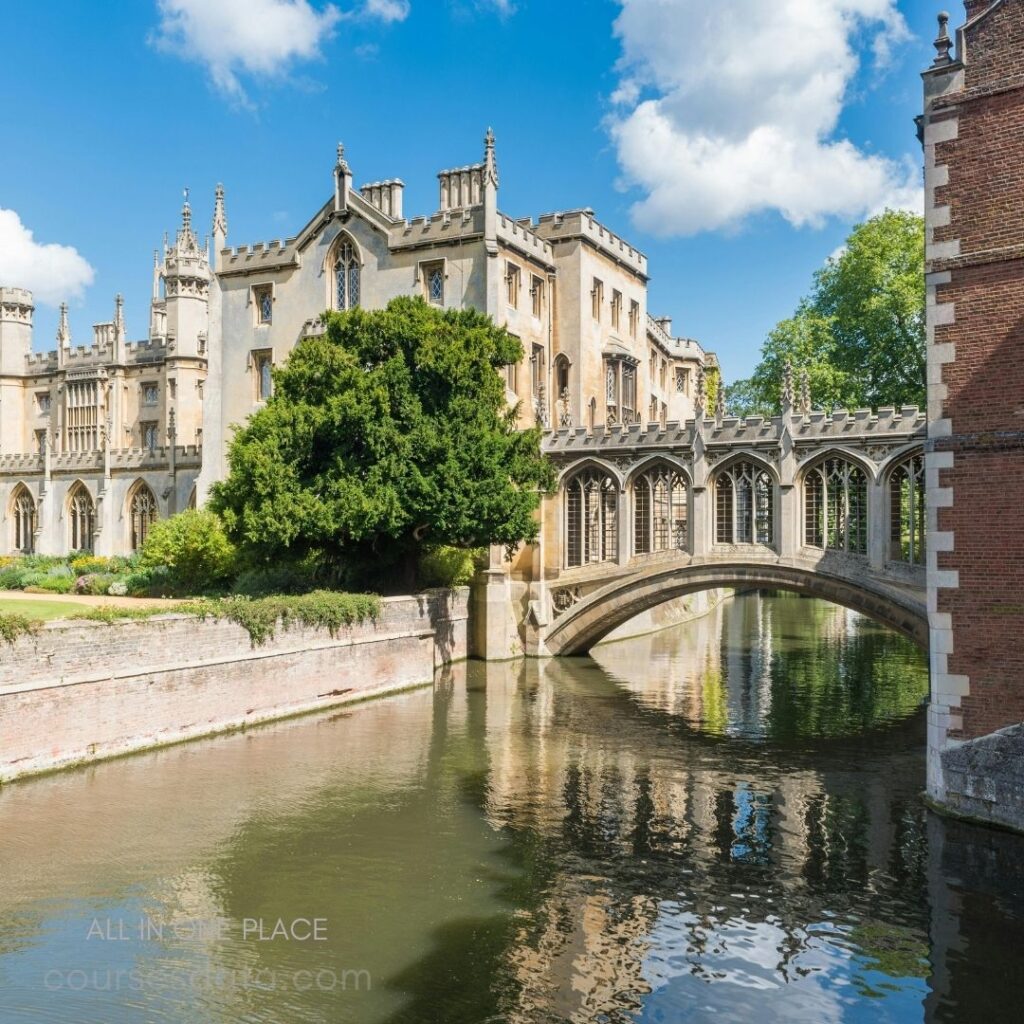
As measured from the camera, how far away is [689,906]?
12.3 meters

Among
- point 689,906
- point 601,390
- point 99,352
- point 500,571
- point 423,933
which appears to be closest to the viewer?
point 423,933

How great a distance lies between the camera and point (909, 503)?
82.8 feet

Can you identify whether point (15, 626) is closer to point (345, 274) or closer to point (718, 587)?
point (718, 587)

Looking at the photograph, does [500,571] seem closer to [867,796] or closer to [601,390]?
[601,390]

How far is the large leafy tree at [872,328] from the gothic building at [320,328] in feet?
23.8

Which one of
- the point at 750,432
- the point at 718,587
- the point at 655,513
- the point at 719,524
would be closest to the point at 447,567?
the point at 655,513

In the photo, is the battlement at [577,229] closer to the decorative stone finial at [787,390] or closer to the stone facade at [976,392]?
the decorative stone finial at [787,390]

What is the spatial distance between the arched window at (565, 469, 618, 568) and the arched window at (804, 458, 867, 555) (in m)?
6.02

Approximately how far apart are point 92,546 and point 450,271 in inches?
908

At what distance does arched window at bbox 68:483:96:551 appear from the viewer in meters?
48.2

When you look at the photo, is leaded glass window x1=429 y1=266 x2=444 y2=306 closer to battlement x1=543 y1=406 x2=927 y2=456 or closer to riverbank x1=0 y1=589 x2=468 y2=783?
battlement x1=543 y1=406 x2=927 y2=456

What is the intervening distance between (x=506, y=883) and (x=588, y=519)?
21.3 m

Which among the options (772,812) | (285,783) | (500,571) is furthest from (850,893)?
(500,571)

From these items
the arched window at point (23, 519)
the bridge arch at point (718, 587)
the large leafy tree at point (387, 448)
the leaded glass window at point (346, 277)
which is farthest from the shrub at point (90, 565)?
the bridge arch at point (718, 587)
